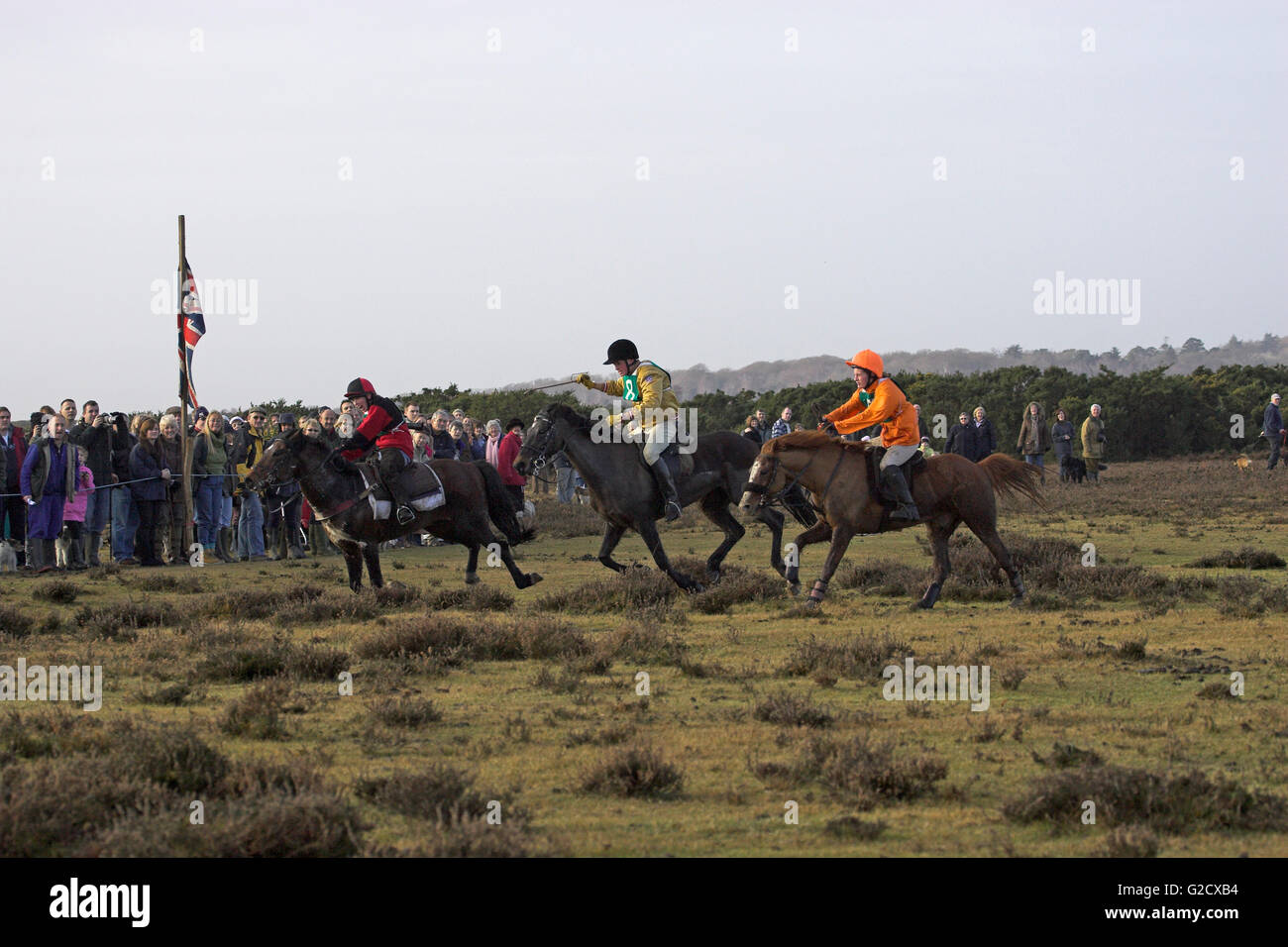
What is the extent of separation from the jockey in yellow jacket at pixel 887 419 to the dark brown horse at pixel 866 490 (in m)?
0.21

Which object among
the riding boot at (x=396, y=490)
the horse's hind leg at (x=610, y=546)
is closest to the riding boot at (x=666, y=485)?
the horse's hind leg at (x=610, y=546)

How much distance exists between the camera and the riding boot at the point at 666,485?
606 inches

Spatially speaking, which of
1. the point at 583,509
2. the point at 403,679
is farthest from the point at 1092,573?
the point at 583,509

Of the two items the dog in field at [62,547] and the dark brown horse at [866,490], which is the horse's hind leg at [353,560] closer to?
the dark brown horse at [866,490]

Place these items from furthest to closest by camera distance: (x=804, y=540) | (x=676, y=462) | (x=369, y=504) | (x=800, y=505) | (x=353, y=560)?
(x=800, y=505) < (x=676, y=462) < (x=353, y=560) < (x=369, y=504) < (x=804, y=540)

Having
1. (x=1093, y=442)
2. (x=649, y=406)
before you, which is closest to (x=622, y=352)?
(x=649, y=406)

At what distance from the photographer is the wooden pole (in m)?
20.5

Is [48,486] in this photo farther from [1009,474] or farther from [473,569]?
[1009,474]

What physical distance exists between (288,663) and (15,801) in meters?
4.48

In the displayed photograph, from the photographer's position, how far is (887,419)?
1418cm

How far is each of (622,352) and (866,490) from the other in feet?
11.2
